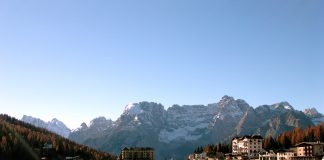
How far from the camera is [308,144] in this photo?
639 feet

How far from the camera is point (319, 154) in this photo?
188m

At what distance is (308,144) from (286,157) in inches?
375

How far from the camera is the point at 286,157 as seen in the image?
198125 mm

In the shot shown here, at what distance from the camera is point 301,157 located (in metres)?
191

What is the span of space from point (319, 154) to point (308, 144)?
7.73 metres

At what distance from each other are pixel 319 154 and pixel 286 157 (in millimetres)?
14126

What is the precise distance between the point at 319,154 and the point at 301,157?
255 inches

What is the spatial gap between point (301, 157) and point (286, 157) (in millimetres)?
8283

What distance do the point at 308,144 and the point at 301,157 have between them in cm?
669
